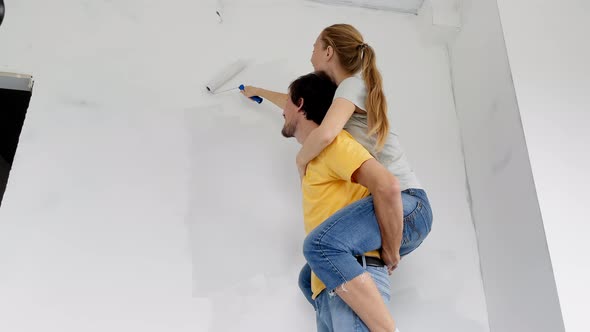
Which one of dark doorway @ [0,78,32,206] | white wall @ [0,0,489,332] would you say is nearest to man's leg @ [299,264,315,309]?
white wall @ [0,0,489,332]

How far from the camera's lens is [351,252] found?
1186 mm

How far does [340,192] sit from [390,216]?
0.56 ft

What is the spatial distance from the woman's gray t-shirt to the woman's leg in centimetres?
10

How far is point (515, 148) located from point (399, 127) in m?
0.42


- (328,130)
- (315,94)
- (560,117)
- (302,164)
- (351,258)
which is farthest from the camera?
(560,117)

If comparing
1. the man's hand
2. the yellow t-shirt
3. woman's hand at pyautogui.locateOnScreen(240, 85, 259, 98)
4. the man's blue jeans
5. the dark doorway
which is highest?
the dark doorway

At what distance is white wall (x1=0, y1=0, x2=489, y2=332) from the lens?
1476 mm

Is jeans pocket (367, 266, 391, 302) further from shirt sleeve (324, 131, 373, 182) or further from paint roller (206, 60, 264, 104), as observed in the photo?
paint roller (206, 60, 264, 104)

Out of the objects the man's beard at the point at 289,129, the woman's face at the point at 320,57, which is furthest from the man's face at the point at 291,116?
the woman's face at the point at 320,57

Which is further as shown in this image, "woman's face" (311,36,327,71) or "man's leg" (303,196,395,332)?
"woman's face" (311,36,327,71)

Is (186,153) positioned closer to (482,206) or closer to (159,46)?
(159,46)

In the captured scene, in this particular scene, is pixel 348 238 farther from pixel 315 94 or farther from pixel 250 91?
pixel 250 91

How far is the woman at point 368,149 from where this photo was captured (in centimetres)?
115

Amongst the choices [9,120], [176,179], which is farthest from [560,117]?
[9,120]
